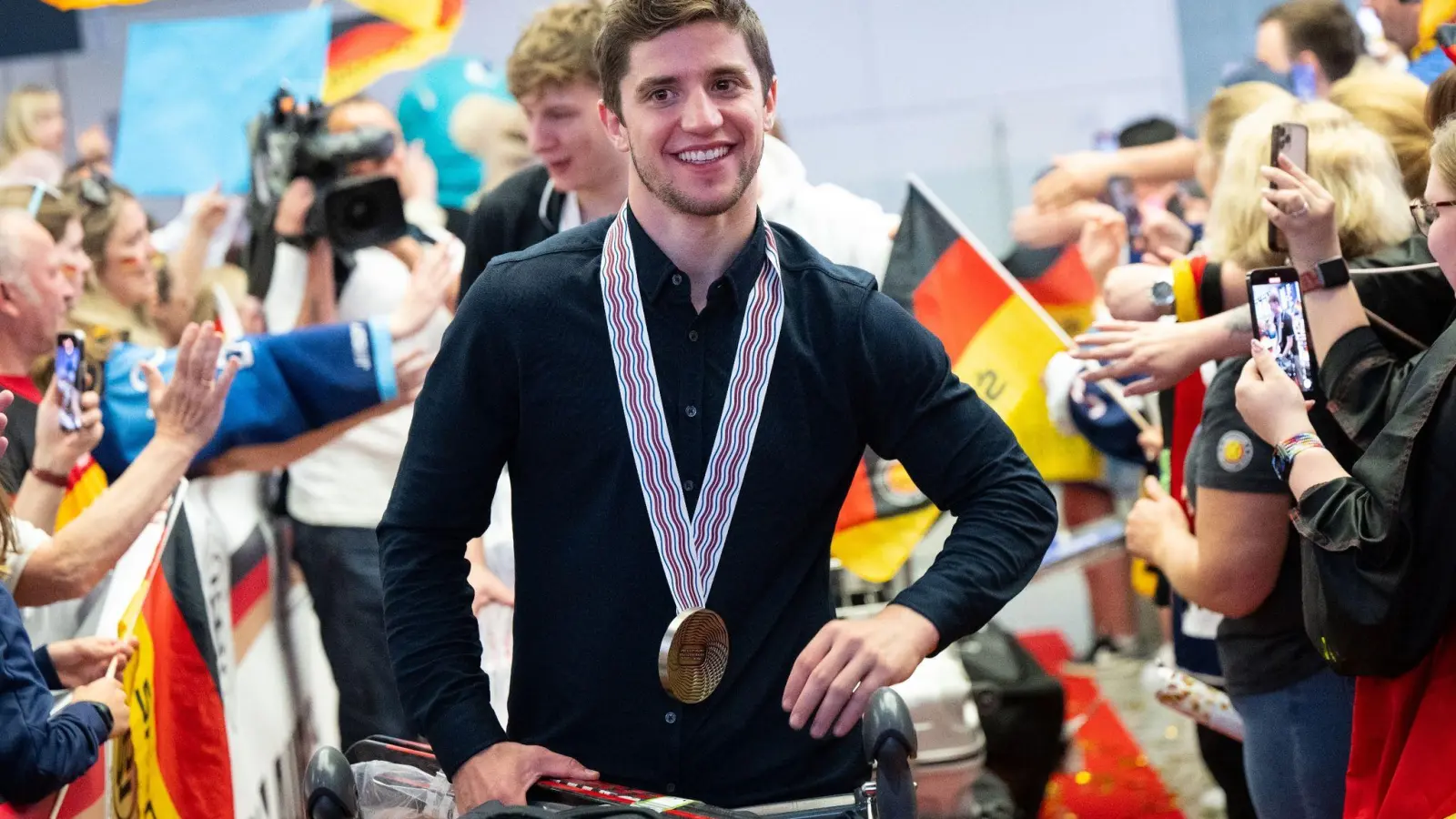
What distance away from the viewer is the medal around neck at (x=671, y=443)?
82.8 inches

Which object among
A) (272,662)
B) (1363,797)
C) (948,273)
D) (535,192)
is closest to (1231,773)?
(948,273)

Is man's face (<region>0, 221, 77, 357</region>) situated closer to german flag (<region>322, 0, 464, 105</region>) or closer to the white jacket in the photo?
the white jacket

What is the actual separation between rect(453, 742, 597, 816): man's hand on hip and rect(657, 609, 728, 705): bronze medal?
155 mm

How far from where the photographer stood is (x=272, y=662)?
421cm

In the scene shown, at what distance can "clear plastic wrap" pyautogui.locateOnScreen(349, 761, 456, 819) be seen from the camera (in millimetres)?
2076

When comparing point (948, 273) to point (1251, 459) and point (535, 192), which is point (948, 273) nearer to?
point (535, 192)

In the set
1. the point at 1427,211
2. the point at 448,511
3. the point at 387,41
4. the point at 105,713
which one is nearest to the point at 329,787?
the point at 448,511

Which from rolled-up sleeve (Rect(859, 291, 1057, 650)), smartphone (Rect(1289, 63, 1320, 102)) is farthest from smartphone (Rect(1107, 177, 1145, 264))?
rolled-up sleeve (Rect(859, 291, 1057, 650))

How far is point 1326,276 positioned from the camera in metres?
2.54

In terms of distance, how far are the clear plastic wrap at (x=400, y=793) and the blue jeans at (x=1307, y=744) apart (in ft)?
4.81

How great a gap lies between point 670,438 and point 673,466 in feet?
0.12

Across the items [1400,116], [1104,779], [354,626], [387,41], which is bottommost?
[1104,779]

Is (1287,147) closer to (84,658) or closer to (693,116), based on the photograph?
(693,116)

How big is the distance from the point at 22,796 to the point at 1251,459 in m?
1.94
